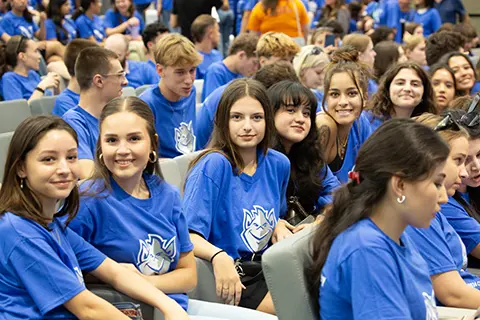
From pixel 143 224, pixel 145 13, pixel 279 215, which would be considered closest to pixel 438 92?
pixel 279 215

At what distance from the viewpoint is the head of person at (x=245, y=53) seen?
6.32 metres

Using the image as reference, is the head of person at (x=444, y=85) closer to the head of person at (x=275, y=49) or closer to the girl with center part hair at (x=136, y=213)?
the head of person at (x=275, y=49)

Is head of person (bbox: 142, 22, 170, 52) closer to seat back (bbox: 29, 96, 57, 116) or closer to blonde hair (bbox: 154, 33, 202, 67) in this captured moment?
seat back (bbox: 29, 96, 57, 116)

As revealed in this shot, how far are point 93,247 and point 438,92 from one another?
3410 millimetres

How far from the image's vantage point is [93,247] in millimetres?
2572

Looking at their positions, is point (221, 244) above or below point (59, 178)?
below

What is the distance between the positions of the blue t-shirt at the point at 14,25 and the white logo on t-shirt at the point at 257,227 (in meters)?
6.97

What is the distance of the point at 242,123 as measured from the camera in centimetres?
321

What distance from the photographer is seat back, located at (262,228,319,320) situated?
215cm

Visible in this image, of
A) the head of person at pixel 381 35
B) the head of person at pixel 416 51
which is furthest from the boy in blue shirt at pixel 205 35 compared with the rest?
the head of person at pixel 416 51

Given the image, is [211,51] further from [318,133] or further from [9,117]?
[318,133]

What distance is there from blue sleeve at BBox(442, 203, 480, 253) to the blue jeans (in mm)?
8418

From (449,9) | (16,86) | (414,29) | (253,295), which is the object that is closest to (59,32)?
(16,86)

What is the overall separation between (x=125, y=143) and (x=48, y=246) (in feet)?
1.82
